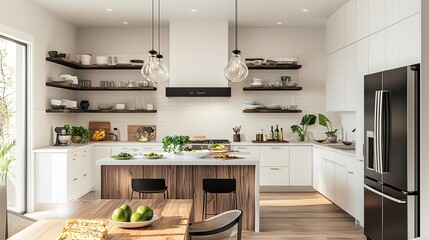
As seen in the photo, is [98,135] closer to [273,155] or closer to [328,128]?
[273,155]

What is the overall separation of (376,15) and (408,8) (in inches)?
34.4

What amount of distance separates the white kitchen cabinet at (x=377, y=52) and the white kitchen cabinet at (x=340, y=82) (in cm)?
117

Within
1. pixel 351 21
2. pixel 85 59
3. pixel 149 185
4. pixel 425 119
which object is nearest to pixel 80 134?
pixel 85 59

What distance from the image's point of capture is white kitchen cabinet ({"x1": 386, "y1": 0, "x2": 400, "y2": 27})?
458 centimetres

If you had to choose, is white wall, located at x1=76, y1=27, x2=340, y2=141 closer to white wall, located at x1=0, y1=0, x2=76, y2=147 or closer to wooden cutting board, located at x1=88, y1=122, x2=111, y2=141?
wooden cutting board, located at x1=88, y1=122, x2=111, y2=141

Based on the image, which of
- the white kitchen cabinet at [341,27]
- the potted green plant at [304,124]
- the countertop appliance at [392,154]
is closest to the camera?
the countertop appliance at [392,154]

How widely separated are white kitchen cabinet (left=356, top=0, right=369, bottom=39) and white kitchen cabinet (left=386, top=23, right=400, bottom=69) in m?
0.75

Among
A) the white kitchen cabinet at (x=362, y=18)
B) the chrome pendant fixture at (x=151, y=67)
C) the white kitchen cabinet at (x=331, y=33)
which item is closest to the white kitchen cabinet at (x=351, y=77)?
the white kitchen cabinet at (x=362, y=18)

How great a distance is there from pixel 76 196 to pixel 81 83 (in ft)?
7.40

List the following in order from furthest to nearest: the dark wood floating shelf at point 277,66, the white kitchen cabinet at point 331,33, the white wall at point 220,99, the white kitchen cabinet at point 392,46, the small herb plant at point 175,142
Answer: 1. the white wall at point 220,99
2. the dark wood floating shelf at point 277,66
3. the white kitchen cabinet at point 331,33
4. the small herb plant at point 175,142
5. the white kitchen cabinet at point 392,46

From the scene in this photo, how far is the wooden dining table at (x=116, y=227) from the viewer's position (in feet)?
7.65

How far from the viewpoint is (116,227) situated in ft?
8.16

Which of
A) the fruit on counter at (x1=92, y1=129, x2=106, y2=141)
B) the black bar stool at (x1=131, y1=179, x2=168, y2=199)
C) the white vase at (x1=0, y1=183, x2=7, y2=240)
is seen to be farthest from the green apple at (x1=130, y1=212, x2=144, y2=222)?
the fruit on counter at (x1=92, y1=129, x2=106, y2=141)

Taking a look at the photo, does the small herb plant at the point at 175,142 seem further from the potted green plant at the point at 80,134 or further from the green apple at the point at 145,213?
the green apple at the point at 145,213
